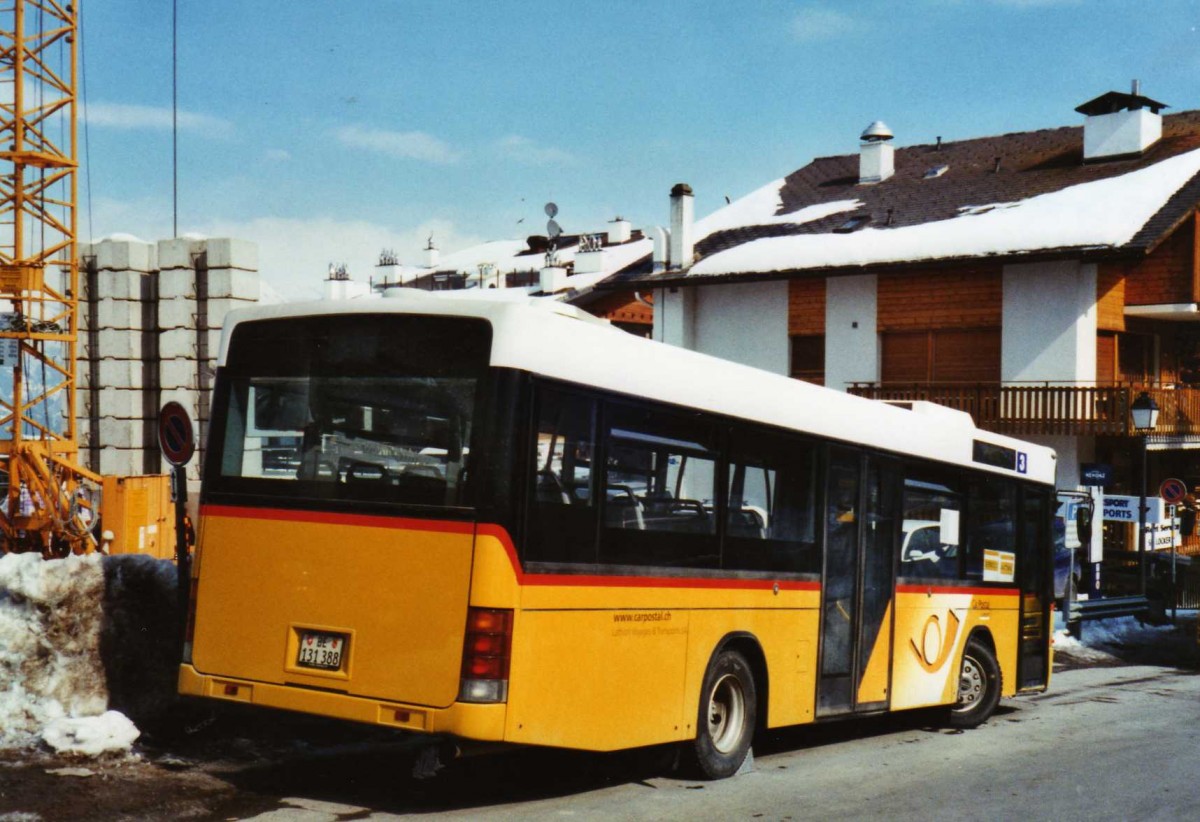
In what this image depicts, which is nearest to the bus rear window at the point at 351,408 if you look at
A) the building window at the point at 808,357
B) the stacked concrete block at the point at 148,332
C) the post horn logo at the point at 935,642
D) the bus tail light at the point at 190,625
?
the bus tail light at the point at 190,625

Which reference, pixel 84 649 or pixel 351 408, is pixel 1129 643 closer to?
pixel 84 649

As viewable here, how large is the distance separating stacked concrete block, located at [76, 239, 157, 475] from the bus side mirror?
18095mm

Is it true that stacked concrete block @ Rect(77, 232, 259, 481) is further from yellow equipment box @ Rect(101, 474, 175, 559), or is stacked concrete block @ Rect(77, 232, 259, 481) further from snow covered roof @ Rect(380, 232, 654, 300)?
snow covered roof @ Rect(380, 232, 654, 300)

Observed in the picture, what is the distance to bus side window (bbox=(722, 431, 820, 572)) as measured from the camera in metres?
9.20

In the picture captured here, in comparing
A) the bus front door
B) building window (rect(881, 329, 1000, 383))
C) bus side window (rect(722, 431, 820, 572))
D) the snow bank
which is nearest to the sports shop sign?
building window (rect(881, 329, 1000, 383))

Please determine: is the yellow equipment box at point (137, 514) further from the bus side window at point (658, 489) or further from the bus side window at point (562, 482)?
the bus side window at point (562, 482)

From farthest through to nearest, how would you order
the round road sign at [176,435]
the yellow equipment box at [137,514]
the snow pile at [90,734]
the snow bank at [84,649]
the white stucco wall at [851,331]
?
the white stucco wall at [851,331]
the yellow equipment box at [137,514]
the round road sign at [176,435]
the snow bank at [84,649]
the snow pile at [90,734]

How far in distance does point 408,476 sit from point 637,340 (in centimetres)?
178

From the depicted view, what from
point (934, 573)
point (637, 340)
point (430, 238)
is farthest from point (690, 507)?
point (430, 238)

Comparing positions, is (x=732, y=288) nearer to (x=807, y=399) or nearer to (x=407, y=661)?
(x=807, y=399)

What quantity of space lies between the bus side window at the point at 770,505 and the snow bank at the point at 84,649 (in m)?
4.05

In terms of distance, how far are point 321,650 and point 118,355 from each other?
2051cm

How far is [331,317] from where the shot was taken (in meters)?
7.91

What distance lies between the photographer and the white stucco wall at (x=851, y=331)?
36.8 meters
